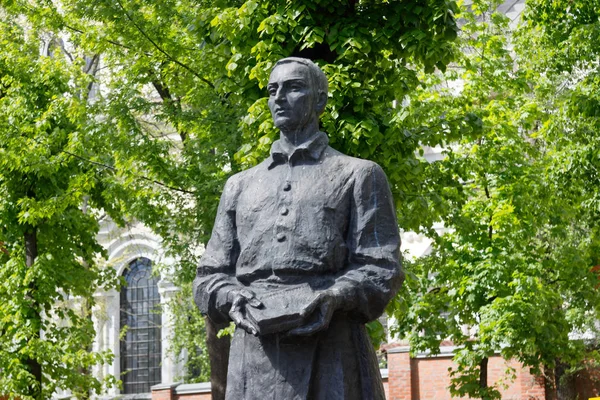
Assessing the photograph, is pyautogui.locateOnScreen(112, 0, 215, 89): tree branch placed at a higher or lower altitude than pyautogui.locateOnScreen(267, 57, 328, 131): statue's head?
higher

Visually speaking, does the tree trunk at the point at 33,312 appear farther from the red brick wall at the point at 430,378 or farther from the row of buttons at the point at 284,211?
the row of buttons at the point at 284,211

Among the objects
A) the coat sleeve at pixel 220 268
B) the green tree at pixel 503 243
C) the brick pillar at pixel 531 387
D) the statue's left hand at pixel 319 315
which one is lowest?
the statue's left hand at pixel 319 315

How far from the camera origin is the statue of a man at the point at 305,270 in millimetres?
5828

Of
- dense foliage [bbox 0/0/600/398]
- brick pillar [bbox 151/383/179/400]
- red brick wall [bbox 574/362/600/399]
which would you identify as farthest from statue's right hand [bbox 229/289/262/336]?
brick pillar [bbox 151/383/179/400]

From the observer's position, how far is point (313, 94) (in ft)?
20.6

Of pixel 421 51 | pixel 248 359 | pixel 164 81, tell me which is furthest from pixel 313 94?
pixel 164 81

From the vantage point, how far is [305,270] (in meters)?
5.94

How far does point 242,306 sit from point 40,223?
14204mm

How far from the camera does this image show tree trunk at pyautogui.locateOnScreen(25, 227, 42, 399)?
1856 centimetres

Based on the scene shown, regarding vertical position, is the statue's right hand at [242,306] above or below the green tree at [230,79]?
below

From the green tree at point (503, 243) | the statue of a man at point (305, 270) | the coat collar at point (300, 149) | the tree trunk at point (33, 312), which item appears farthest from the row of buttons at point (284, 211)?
the tree trunk at point (33, 312)

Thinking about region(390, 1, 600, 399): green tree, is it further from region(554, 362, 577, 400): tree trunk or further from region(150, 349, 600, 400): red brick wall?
region(150, 349, 600, 400): red brick wall

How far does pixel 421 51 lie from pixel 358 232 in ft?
23.3

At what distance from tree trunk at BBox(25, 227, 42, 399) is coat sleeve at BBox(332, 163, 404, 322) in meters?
13.4
